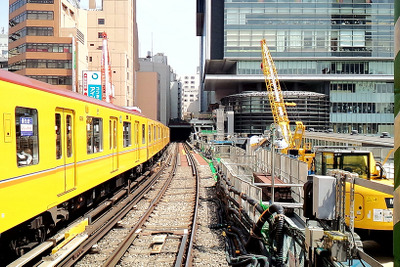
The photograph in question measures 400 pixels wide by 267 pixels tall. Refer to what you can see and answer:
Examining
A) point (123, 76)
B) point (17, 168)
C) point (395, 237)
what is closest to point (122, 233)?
point (17, 168)

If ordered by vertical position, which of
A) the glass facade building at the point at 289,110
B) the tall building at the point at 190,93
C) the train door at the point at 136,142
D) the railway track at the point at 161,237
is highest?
the tall building at the point at 190,93

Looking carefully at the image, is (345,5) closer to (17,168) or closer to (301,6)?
(301,6)

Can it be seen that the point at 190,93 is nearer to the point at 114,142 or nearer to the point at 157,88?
the point at 157,88

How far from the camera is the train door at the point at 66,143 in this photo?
234 inches

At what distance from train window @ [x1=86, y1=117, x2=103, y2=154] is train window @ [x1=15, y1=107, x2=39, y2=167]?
7.66 feet

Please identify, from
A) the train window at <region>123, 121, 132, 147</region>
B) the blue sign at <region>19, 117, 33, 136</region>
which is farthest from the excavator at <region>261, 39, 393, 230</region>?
the train window at <region>123, 121, 132, 147</region>

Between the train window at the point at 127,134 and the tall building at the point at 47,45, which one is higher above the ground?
the tall building at the point at 47,45

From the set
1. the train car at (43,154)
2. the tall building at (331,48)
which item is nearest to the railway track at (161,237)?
the train car at (43,154)

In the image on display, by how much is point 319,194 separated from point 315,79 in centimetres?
5302

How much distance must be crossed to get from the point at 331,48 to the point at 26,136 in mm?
54432

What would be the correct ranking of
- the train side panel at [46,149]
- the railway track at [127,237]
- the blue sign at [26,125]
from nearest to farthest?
1. the train side panel at [46,149]
2. the blue sign at [26,125]
3. the railway track at [127,237]

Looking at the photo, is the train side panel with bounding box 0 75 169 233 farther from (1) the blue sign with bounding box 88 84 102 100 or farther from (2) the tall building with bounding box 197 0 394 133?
(2) the tall building with bounding box 197 0 394 133

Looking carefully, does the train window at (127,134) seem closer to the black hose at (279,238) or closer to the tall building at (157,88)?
the black hose at (279,238)

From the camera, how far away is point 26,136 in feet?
15.6
